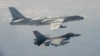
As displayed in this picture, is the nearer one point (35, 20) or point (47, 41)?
point (47, 41)

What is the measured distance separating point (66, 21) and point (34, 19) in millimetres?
19581

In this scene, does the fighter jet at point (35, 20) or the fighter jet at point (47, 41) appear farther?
the fighter jet at point (35, 20)

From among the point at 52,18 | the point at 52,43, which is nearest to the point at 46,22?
the point at 52,18

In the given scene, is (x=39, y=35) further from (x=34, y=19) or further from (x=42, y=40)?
(x=34, y=19)

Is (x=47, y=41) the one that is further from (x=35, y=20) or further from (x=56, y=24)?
(x=35, y=20)

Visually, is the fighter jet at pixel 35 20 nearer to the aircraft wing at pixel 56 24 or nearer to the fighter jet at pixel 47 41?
the aircraft wing at pixel 56 24

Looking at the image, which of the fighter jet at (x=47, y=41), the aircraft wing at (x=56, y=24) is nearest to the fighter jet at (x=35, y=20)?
the aircraft wing at (x=56, y=24)

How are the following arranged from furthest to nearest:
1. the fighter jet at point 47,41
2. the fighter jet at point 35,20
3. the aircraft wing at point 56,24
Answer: the fighter jet at point 35,20, the aircraft wing at point 56,24, the fighter jet at point 47,41

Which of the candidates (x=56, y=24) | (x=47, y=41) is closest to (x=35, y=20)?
(x=56, y=24)

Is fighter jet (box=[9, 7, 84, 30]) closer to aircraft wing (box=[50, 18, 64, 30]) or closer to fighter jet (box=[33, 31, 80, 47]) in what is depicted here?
aircraft wing (box=[50, 18, 64, 30])

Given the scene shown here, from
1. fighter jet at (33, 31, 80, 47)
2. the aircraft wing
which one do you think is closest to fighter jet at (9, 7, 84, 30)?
the aircraft wing

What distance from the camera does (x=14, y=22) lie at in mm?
187500

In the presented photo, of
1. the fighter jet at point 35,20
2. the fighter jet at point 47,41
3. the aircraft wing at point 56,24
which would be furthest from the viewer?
the fighter jet at point 35,20

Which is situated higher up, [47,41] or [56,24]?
[56,24]
